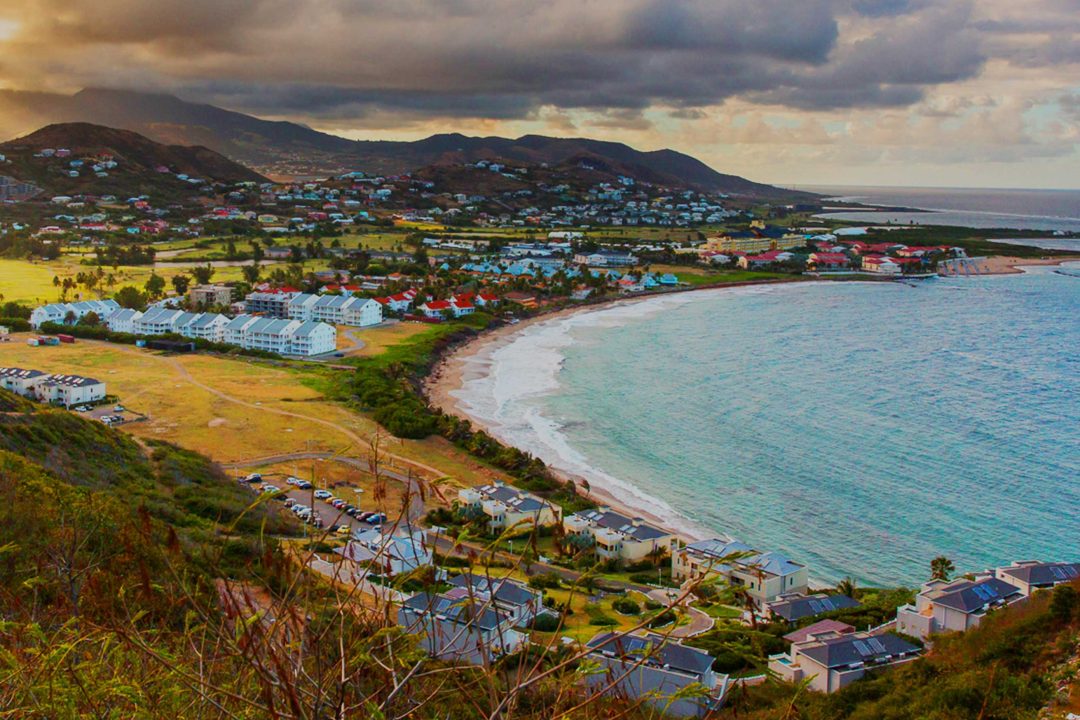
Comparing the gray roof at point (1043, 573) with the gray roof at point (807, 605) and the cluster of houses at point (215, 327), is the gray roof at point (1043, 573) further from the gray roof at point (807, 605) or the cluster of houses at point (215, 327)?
the cluster of houses at point (215, 327)

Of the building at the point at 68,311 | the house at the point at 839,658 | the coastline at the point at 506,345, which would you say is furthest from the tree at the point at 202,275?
the house at the point at 839,658

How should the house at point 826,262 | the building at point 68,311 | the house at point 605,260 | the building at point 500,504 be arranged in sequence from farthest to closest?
the house at point 826,262 < the house at point 605,260 < the building at point 68,311 < the building at point 500,504

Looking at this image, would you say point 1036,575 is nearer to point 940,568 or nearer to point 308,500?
point 940,568

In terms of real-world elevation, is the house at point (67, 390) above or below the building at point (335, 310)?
below

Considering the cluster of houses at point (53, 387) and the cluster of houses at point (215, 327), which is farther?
the cluster of houses at point (215, 327)

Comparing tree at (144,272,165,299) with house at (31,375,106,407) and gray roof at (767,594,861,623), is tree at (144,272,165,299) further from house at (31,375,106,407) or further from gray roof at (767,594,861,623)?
gray roof at (767,594,861,623)

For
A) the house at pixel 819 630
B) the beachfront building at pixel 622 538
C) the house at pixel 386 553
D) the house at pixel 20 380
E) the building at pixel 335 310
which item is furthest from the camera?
the building at pixel 335 310

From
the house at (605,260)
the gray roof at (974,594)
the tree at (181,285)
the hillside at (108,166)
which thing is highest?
the hillside at (108,166)

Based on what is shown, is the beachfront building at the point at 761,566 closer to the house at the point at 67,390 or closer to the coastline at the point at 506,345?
the coastline at the point at 506,345
